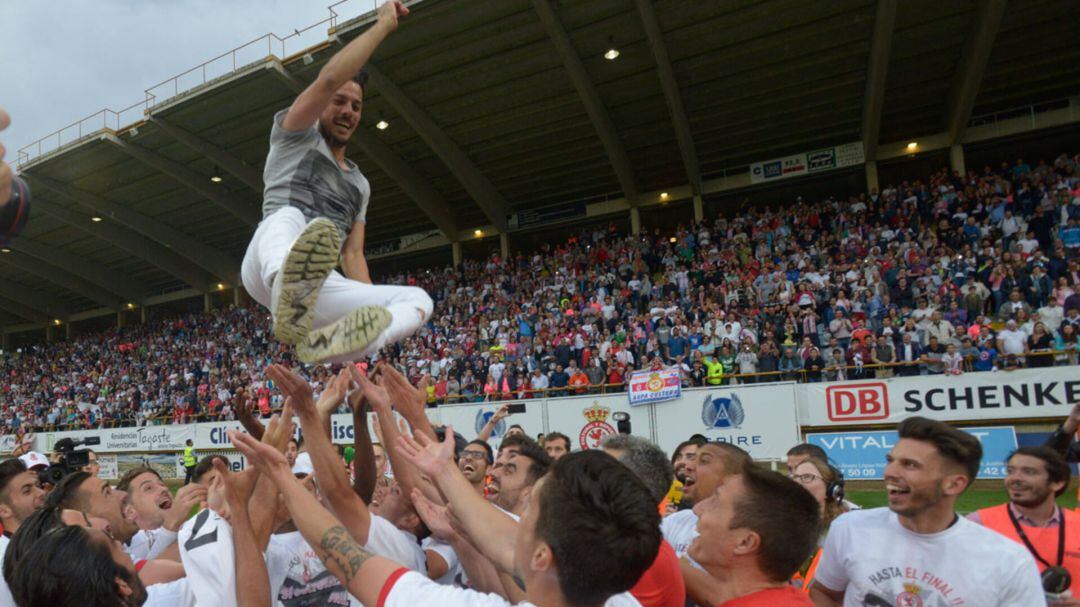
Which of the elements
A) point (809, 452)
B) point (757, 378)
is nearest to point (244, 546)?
point (809, 452)

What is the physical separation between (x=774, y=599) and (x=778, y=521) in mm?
245

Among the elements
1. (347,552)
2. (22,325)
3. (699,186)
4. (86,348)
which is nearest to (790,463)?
(347,552)

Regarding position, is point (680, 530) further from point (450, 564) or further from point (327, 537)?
point (327, 537)

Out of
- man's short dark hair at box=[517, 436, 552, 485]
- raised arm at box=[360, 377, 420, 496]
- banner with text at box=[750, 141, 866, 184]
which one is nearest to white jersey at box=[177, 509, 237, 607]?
raised arm at box=[360, 377, 420, 496]

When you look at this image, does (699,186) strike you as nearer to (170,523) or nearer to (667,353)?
(667,353)

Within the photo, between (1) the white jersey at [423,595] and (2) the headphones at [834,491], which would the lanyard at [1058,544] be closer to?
(2) the headphones at [834,491]

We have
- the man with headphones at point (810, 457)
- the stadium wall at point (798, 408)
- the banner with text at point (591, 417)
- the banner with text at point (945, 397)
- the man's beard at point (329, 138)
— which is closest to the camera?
the man's beard at point (329, 138)

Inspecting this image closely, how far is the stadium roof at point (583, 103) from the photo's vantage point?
53.9ft

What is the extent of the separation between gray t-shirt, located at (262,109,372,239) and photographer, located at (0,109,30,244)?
1.28 meters

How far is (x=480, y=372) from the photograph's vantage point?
16.9 m

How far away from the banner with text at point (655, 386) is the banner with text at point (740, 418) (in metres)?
0.21

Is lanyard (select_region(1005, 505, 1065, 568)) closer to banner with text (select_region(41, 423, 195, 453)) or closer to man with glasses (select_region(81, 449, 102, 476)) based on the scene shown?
man with glasses (select_region(81, 449, 102, 476))

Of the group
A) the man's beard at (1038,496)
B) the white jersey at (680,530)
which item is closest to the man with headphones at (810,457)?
the white jersey at (680,530)

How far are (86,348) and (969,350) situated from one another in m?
37.1
